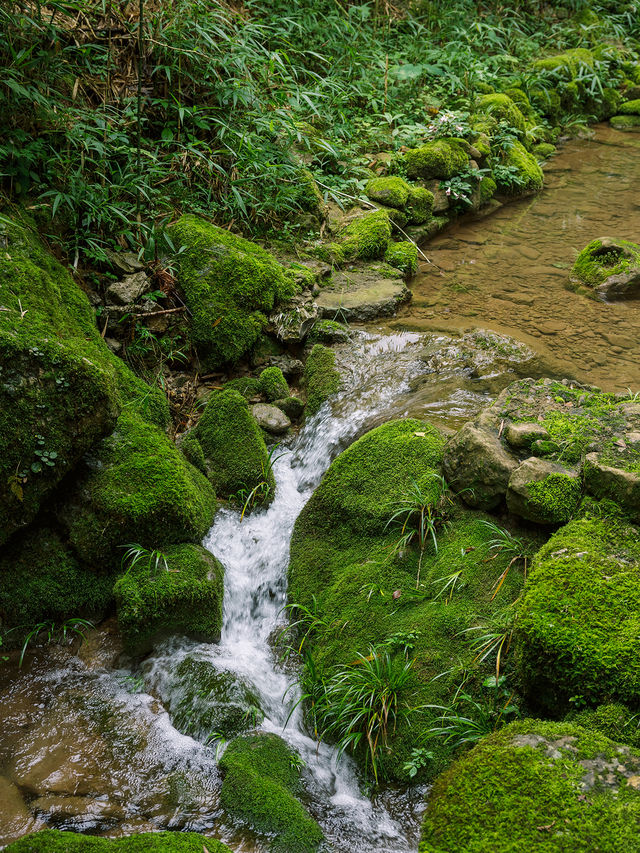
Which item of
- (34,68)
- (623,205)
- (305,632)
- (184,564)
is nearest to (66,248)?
(34,68)

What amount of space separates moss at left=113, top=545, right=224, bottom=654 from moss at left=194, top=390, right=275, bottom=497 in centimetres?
76

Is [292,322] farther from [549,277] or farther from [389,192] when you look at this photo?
[549,277]


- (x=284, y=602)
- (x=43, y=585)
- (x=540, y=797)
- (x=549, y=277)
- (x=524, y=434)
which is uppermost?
(x=524, y=434)

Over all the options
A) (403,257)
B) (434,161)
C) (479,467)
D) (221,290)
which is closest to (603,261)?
(403,257)

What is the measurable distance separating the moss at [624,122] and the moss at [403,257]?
246 inches

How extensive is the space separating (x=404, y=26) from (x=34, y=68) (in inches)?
292

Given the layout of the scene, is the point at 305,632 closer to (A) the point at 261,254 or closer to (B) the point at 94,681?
(B) the point at 94,681

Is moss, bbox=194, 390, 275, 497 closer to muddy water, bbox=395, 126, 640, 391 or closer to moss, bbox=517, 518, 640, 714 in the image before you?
muddy water, bbox=395, 126, 640, 391

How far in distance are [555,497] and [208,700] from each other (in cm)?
193

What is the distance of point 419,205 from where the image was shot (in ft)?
22.6

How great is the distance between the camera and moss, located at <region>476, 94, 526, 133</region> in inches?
331

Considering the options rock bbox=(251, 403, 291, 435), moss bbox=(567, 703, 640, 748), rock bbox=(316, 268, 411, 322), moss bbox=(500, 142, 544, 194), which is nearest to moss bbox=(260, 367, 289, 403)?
rock bbox=(251, 403, 291, 435)

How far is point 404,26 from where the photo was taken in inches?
389

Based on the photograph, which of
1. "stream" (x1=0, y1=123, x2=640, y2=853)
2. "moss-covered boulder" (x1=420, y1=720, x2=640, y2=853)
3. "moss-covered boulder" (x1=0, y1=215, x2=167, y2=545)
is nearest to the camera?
"moss-covered boulder" (x1=420, y1=720, x2=640, y2=853)
